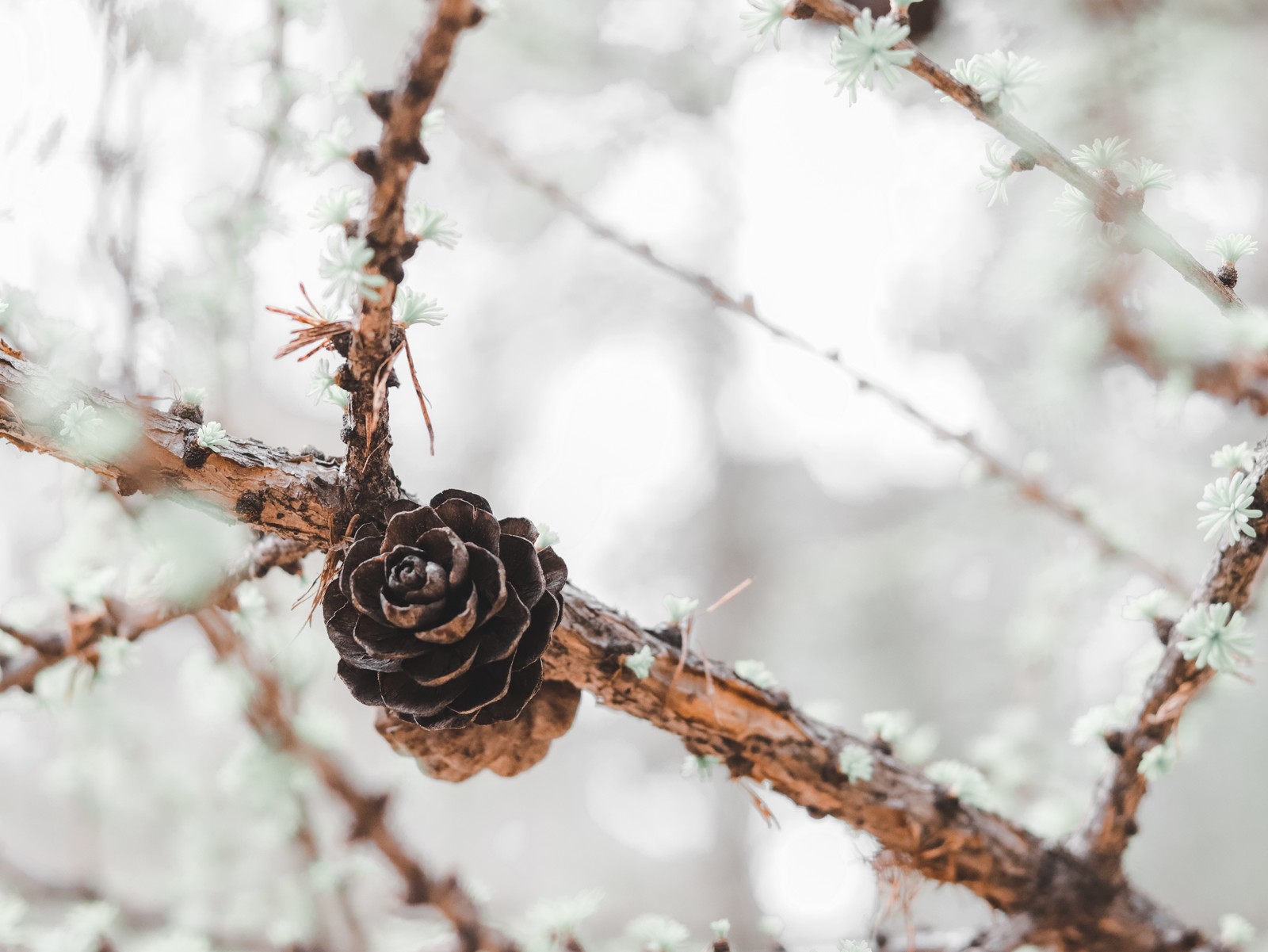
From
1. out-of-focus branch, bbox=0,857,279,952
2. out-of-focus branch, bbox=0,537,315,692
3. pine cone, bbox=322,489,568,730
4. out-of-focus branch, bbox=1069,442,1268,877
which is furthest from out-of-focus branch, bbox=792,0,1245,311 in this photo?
out-of-focus branch, bbox=0,857,279,952

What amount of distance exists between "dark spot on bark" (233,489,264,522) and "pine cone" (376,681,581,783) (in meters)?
0.10

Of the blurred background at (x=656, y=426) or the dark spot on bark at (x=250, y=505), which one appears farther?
the blurred background at (x=656, y=426)

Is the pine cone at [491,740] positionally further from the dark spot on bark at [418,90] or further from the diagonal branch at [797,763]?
the dark spot on bark at [418,90]

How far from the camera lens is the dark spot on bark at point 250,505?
315mm

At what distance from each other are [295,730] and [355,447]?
12.8 inches

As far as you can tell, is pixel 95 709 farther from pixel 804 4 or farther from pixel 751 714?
pixel 804 4

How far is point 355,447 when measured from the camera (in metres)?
0.31

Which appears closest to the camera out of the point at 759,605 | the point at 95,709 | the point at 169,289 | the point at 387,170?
the point at 387,170

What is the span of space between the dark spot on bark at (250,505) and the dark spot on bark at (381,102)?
6.0 inches

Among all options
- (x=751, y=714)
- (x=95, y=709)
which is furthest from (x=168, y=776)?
(x=751, y=714)

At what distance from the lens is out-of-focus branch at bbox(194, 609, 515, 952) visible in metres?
0.49

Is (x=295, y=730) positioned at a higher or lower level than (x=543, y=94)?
lower

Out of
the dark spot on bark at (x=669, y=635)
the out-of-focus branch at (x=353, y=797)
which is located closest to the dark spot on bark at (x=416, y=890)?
the out-of-focus branch at (x=353, y=797)

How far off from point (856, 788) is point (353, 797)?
12.0 inches
